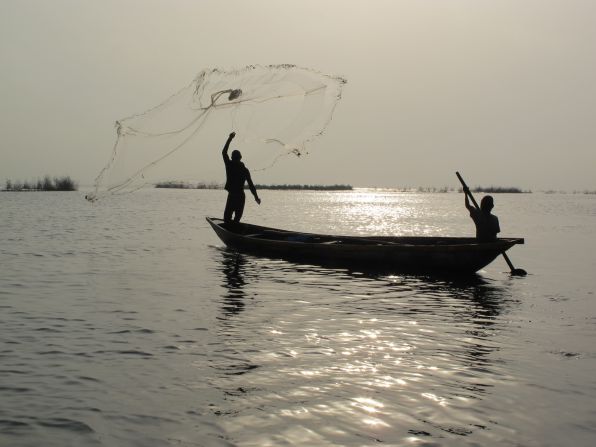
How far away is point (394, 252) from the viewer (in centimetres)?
1593

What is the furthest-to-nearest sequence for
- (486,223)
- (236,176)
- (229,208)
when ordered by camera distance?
1. (229,208)
2. (236,176)
3. (486,223)

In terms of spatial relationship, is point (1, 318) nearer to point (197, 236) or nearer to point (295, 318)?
point (295, 318)

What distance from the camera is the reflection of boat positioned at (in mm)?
15094

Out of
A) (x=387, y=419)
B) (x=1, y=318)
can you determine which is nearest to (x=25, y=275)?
(x=1, y=318)

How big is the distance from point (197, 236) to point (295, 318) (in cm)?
2025

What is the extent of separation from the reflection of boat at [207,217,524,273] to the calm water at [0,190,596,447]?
20.8 inches

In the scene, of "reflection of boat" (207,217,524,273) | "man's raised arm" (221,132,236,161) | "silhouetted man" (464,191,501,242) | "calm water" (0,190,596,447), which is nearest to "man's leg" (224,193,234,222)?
"reflection of boat" (207,217,524,273)

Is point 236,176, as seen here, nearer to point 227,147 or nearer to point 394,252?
point 227,147

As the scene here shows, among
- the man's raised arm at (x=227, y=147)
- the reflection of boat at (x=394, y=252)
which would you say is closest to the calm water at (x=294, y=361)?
the reflection of boat at (x=394, y=252)

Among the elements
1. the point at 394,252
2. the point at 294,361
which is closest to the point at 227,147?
the point at 394,252

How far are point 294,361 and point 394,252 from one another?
864 centimetres

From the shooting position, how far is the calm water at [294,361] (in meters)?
5.62

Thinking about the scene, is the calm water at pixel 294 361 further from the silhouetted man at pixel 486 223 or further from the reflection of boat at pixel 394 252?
the silhouetted man at pixel 486 223

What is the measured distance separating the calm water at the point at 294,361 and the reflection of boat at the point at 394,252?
53 centimetres
